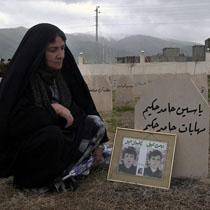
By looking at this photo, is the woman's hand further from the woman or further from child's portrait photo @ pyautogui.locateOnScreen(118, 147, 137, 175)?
child's portrait photo @ pyautogui.locateOnScreen(118, 147, 137, 175)

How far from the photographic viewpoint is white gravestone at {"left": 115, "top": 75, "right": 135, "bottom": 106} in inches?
407

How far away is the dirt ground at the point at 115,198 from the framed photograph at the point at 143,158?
77mm

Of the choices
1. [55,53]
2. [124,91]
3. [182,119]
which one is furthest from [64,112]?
[124,91]

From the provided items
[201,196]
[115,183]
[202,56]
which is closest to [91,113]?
[115,183]

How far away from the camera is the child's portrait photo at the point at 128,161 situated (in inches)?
114

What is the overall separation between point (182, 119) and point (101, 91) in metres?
5.76

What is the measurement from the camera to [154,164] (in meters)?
2.85

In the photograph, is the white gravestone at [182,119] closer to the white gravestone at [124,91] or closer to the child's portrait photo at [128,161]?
the child's portrait photo at [128,161]

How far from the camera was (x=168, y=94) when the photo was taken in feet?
9.68

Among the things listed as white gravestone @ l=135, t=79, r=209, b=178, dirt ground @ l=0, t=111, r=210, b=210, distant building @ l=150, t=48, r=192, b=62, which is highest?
distant building @ l=150, t=48, r=192, b=62

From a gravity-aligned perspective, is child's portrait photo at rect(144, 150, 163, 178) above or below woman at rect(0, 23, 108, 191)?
below

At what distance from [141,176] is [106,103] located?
586 cm

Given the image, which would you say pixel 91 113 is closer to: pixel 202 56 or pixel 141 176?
pixel 141 176

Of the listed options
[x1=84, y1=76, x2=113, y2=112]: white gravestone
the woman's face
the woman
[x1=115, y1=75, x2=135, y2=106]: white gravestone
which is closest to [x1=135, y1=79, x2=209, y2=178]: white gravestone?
the woman
